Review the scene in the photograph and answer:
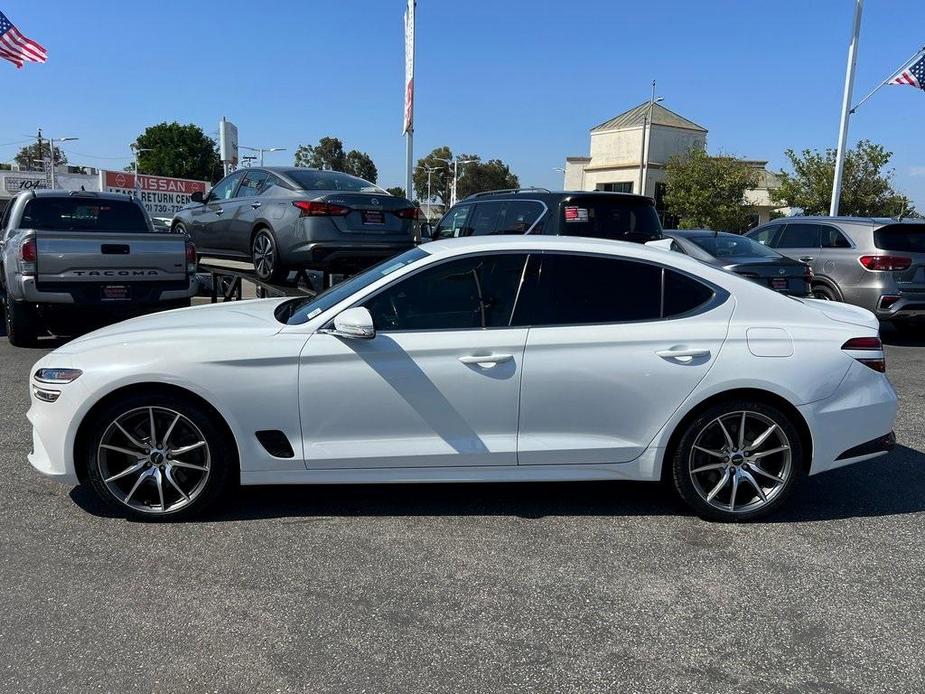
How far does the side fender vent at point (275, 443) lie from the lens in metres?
3.96

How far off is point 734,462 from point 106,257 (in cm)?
704

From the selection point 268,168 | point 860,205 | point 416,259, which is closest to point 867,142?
point 860,205

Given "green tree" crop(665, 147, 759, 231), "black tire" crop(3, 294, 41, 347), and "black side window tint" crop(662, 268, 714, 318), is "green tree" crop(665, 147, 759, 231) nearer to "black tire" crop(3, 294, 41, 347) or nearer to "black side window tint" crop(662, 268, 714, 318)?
"black tire" crop(3, 294, 41, 347)

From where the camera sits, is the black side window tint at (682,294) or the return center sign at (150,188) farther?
the return center sign at (150,188)

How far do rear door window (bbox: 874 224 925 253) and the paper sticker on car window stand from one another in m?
4.90

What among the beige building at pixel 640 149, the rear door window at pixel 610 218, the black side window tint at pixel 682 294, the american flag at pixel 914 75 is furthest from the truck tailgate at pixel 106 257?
the beige building at pixel 640 149

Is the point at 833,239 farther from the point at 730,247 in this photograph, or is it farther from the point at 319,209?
the point at 319,209

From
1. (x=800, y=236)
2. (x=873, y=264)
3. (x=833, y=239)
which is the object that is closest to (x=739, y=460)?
(x=873, y=264)

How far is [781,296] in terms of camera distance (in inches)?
167

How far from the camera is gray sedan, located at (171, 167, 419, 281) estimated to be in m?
7.93

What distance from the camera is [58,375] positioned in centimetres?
395

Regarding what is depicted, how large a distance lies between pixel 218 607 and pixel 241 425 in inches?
40.1

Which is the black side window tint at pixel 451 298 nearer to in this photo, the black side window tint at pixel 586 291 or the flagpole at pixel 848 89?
the black side window tint at pixel 586 291

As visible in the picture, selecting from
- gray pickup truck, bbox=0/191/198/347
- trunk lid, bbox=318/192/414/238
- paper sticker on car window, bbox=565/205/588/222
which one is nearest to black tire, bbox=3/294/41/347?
gray pickup truck, bbox=0/191/198/347
